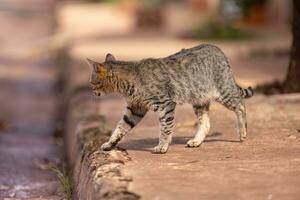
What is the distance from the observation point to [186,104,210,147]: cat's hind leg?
24.7ft

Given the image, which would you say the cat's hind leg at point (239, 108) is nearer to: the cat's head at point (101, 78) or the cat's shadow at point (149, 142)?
the cat's shadow at point (149, 142)

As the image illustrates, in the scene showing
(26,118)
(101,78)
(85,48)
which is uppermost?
(101,78)

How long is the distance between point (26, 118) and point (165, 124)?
6634 mm

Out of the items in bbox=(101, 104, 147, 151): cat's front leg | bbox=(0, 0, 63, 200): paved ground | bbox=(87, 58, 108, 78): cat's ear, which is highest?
bbox=(87, 58, 108, 78): cat's ear

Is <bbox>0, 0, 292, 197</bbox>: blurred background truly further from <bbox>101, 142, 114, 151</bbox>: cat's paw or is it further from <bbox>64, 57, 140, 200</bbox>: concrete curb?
<bbox>101, 142, 114, 151</bbox>: cat's paw

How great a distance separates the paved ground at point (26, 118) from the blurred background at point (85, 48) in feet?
0.04

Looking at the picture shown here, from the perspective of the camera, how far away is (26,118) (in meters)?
13.4

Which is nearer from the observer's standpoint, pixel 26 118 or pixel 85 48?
pixel 26 118

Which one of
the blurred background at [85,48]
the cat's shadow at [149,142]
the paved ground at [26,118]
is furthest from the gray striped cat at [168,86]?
the blurred background at [85,48]

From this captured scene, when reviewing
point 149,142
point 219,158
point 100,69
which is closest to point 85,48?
point 149,142

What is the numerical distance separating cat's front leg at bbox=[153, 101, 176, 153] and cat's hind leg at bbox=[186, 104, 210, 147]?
0.40 m

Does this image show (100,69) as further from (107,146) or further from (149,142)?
(149,142)

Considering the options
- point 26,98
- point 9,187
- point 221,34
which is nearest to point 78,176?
point 9,187

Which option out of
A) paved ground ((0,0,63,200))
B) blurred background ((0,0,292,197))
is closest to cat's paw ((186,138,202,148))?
paved ground ((0,0,63,200))
